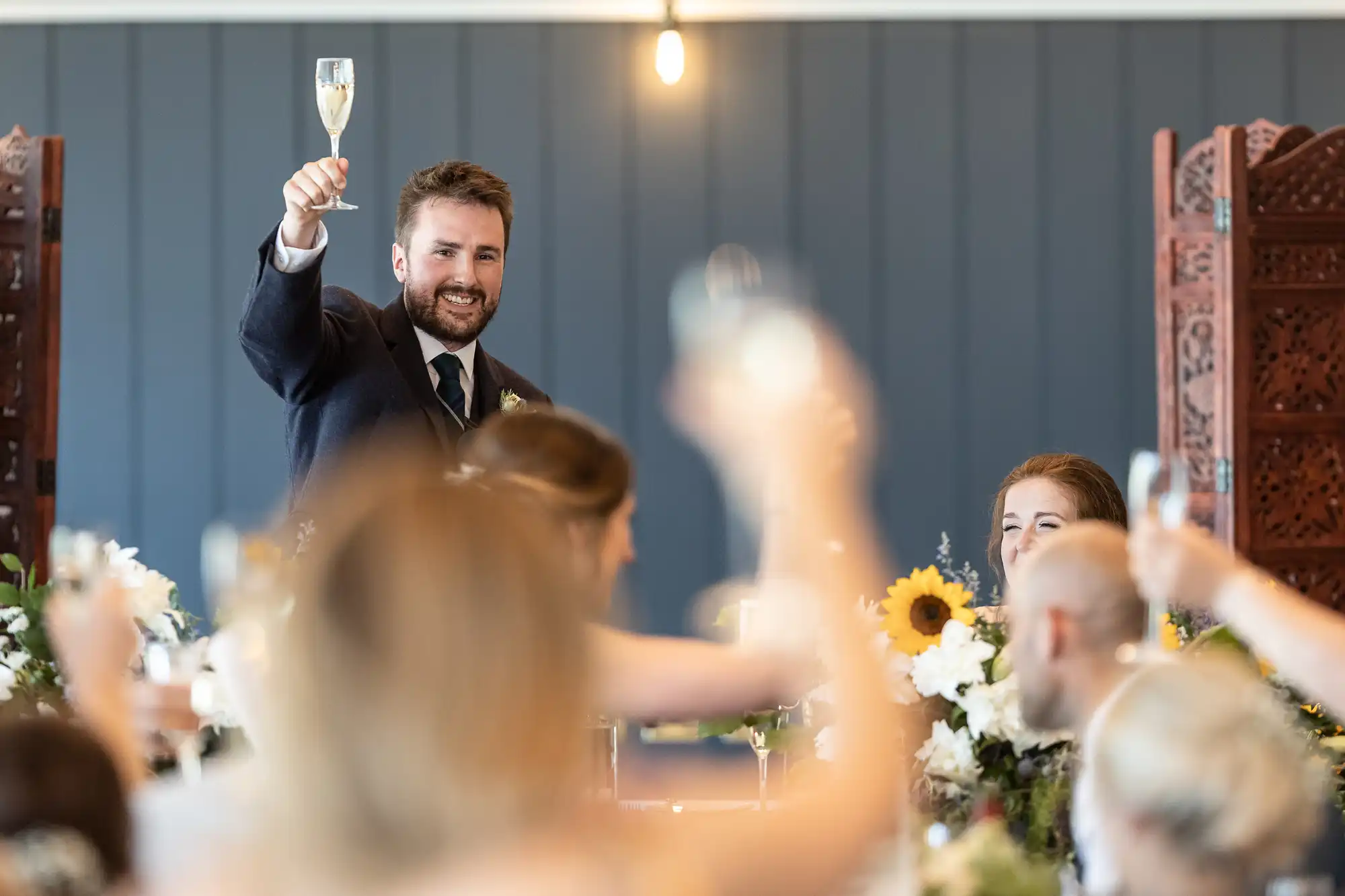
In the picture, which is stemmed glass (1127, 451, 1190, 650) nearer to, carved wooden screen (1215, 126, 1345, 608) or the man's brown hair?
the man's brown hair

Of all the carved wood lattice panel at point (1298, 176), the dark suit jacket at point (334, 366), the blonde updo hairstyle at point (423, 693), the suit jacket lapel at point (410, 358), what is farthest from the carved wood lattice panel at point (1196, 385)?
the blonde updo hairstyle at point (423, 693)

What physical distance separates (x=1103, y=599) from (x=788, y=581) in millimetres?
484

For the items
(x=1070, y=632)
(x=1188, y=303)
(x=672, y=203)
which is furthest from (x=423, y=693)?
(x=672, y=203)

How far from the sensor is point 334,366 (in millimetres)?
2686

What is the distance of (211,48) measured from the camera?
16.0 ft

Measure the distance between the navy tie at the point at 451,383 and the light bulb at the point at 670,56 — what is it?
221 centimetres

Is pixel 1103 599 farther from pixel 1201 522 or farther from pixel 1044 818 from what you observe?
pixel 1201 522

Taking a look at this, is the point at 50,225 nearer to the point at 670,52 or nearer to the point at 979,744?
the point at 670,52

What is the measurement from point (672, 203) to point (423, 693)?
420 centimetres

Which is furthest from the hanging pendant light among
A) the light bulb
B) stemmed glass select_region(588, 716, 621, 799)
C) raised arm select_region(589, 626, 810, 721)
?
raised arm select_region(589, 626, 810, 721)

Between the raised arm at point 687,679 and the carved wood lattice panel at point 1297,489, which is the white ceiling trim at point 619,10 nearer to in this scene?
the carved wood lattice panel at point 1297,489

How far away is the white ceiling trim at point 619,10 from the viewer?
4859mm

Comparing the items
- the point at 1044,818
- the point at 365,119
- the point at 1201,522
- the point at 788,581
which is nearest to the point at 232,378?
the point at 365,119

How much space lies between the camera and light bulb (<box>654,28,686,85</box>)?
474 cm
